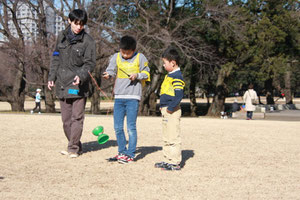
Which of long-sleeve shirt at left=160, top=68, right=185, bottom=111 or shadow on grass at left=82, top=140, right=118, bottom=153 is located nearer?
long-sleeve shirt at left=160, top=68, right=185, bottom=111

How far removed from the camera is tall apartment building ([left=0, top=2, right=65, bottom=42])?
67.1ft

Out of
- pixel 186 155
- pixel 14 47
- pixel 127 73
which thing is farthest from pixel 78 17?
pixel 14 47

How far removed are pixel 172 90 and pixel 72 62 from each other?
1626 millimetres

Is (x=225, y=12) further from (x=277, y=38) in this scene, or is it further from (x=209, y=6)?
(x=277, y=38)

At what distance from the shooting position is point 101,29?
55.8 ft

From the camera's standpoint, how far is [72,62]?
17.0 feet

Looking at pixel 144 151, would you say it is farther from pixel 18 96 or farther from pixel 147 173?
pixel 18 96

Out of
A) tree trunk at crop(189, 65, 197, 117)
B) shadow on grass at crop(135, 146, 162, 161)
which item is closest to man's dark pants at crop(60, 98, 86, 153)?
shadow on grass at crop(135, 146, 162, 161)

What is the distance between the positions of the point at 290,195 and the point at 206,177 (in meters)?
0.97

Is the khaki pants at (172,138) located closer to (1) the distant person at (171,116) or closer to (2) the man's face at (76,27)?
(1) the distant person at (171,116)

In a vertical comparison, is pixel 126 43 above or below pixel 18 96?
above

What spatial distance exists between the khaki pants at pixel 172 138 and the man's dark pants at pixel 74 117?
1.38 m

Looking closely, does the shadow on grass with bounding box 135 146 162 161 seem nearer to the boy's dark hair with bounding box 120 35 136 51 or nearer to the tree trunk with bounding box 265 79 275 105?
the boy's dark hair with bounding box 120 35 136 51

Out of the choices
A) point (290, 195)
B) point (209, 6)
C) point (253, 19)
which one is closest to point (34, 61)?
point (209, 6)
